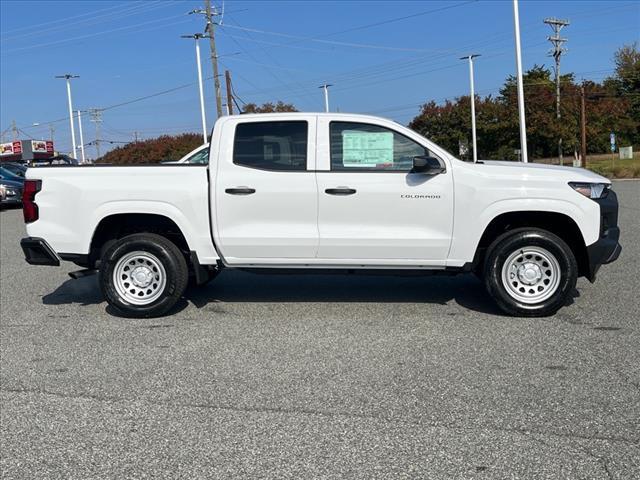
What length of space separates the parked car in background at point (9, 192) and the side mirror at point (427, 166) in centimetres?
1971

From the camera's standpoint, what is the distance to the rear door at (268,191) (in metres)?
6.20

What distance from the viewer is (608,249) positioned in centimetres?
598

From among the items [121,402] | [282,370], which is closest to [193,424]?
[121,402]

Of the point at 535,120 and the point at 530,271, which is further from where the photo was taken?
the point at 535,120

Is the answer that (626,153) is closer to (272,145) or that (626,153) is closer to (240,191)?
(272,145)

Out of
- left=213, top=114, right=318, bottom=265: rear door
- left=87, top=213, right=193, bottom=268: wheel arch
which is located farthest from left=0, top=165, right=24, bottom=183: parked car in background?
left=213, top=114, right=318, bottom=265: rear door

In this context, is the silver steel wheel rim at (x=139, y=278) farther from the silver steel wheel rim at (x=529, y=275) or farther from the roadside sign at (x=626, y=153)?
the roadside sign at (x=626, y=153)

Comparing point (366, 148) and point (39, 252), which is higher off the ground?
point (366, 148)

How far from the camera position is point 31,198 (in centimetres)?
653

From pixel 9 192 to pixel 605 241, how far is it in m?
21.0

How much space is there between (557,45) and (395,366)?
2163 inches

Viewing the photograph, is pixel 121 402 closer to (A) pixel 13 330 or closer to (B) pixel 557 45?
(A) pixel 13 330

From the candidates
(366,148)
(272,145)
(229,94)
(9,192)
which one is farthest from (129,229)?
(229,94)

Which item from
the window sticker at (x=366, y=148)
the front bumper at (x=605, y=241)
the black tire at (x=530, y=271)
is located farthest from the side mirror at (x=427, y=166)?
the front bumper at (x=605, y=241)
